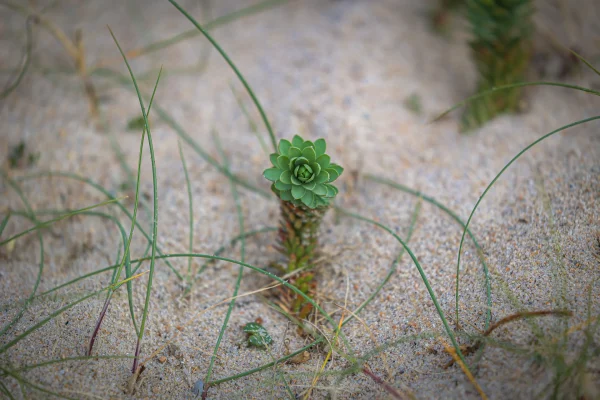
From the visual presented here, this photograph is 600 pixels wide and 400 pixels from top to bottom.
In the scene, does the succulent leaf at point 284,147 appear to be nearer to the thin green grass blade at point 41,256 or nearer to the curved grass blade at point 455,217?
the curved grass blade at point 455,217

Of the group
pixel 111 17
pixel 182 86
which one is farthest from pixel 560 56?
pixel 111 17

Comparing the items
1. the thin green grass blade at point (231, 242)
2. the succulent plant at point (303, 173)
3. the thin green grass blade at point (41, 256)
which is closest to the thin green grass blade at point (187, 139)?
the thin green grass blade at point (231, 242)

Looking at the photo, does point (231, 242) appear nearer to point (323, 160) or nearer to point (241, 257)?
point (241, 257)

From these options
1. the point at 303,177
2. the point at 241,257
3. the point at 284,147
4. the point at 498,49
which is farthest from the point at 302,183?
the point at 498,49

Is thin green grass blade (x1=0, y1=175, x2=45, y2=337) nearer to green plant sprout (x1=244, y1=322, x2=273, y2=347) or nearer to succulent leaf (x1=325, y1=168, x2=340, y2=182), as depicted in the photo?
green plant sprout (x1=244, y1=322, x2=273, y2=347)

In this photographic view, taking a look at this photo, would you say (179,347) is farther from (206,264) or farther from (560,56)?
(560,56)

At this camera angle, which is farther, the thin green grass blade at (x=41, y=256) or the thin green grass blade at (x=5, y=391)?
the thin green grass blade at (x=41, y=256)
